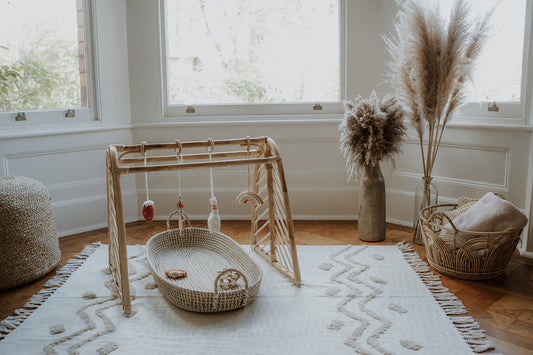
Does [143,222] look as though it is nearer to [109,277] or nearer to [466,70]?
[109,277]

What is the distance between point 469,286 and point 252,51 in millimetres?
2193

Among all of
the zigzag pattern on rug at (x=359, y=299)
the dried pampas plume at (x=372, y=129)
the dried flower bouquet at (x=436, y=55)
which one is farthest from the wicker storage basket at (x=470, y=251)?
the dried flower bouquet at (x=436, y=55)

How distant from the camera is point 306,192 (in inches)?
150

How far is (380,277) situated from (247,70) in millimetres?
1860

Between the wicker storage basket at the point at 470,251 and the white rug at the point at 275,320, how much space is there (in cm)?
12

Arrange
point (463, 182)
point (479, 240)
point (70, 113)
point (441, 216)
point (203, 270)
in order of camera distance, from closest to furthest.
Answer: point (479, 240), point (203, 270), point (441, 216), point (463, 182), point (70, 113)

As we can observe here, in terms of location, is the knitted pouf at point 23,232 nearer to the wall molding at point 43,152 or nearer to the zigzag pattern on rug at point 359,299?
the wall molding at point 43,152

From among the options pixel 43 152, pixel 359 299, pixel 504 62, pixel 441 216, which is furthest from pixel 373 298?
pixel 43 152

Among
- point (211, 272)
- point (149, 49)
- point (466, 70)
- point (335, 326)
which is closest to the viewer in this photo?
point (335, 326)

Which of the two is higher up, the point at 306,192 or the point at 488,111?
the point at 488,111

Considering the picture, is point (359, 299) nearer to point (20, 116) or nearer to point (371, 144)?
point (371, 144)

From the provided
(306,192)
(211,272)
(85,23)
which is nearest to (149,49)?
(85,23)

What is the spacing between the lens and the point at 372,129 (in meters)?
3.06

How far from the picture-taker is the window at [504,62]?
9.87 feet
